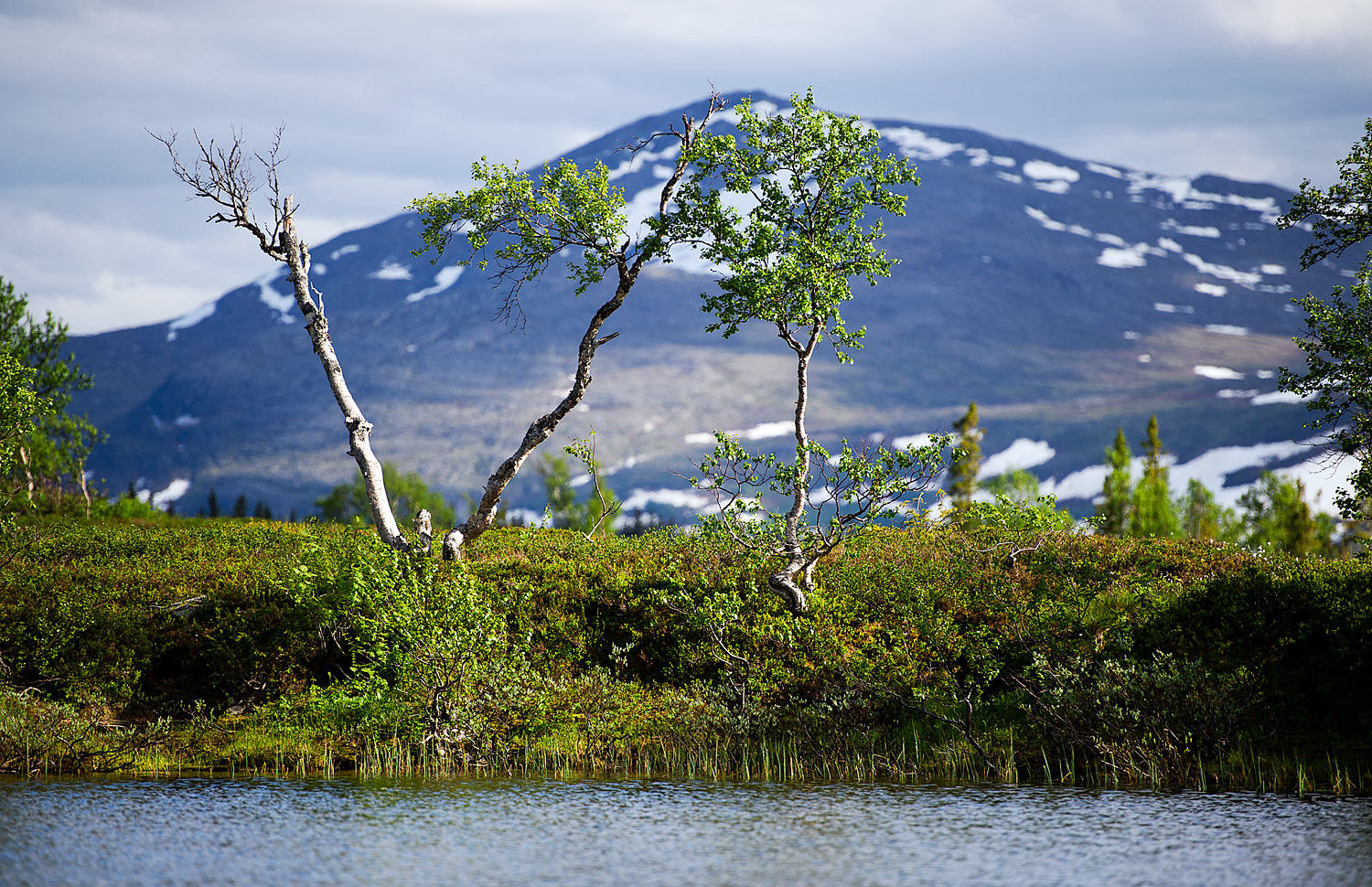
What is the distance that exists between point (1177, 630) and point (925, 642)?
15.6 ft

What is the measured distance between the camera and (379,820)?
49.6ft

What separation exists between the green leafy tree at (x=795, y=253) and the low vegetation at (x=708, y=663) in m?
1.06

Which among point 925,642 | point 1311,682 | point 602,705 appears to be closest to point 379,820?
point 602,705

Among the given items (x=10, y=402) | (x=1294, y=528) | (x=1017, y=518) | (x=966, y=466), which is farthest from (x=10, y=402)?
(x=966, y=466)

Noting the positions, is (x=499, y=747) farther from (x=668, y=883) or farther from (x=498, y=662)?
(x=668, y=883)

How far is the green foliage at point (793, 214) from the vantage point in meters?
23.1

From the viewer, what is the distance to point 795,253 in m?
23.3

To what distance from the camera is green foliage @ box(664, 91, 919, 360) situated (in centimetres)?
2306

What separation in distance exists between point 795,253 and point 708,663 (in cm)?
878

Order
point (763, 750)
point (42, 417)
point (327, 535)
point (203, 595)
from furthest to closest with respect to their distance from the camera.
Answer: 1. point (42, 417)
2. point (327, 535)
3. point (203, 595)
4. point (763, 750)

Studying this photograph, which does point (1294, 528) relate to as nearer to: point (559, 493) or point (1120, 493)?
point (1120, 493)

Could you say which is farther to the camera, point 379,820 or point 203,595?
point 203,595

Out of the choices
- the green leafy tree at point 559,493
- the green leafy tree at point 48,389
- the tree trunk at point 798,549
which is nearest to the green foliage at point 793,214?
the tree trunk at point 798,549

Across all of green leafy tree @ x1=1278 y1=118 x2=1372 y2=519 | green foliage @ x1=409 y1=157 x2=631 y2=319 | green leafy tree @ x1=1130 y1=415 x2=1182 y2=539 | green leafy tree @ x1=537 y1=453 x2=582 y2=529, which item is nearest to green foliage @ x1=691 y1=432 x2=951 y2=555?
green foliage @ x1=409 y1=157 x2=631 y2=319
